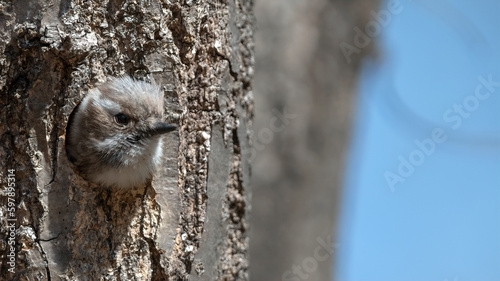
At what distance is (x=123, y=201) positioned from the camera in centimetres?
199

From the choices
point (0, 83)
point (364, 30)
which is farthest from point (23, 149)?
point (364, 30)

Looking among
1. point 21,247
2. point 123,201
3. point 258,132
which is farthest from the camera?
point 258,132

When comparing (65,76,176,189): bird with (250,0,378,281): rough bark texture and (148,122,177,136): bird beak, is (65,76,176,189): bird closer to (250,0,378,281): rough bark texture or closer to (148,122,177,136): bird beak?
(148,122,177,136): bird beak

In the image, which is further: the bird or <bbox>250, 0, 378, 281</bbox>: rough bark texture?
<bbox>250, 0, 378, 281</bbox>: rough bark texture

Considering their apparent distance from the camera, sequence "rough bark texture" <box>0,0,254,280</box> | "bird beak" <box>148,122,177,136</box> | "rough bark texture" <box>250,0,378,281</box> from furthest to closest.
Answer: "rough bark texture" <box>250,0,378,281</box> → "bird beak" <box>148,122,177,136</box> → "rough bark texture" <box>0,0,254,280</box>

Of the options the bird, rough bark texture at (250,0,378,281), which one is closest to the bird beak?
the bird

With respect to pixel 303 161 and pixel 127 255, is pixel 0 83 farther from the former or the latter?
pixel 303 161

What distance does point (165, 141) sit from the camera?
2072 mm

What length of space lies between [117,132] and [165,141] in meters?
0.16

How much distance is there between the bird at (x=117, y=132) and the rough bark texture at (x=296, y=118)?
3075mm

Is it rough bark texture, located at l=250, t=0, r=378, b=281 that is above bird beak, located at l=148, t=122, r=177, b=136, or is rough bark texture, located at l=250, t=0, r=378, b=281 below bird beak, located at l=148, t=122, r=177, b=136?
above

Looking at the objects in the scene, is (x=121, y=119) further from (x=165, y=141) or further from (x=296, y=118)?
(x=296, y=118)

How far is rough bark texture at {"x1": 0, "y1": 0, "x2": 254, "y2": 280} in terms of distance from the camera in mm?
1864

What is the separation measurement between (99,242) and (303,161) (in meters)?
3.37
